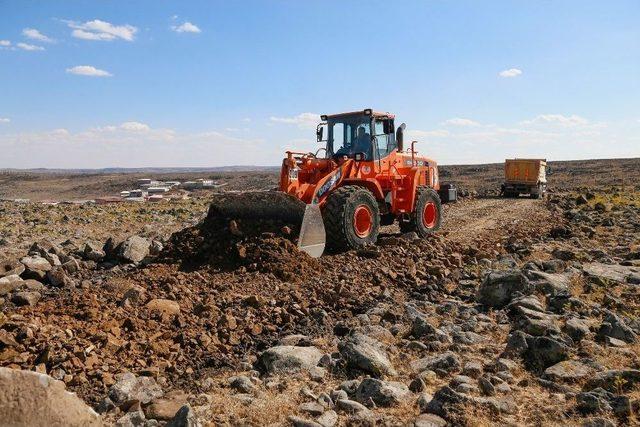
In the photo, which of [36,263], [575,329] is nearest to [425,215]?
[575,329]

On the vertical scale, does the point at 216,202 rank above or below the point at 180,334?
above

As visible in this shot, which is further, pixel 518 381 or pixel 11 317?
pixel 11 317

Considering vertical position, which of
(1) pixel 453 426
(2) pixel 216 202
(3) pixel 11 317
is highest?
(2) pixel 216 202

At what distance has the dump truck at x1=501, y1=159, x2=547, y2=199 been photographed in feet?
80.5

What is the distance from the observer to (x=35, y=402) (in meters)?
2.96

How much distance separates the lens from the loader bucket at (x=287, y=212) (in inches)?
316

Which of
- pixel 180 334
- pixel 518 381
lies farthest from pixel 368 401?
pixel 180 334

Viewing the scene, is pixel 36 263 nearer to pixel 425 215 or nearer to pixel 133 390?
pixel 133 390

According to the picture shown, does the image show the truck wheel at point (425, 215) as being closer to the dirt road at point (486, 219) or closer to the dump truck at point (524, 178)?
the dirt road at point (486, 219)

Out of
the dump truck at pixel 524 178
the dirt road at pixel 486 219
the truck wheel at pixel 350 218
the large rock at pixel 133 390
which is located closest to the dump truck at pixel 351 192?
the truck wheel at pixel 350 218

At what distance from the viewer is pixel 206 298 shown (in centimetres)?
602

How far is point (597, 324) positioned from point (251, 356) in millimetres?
3636

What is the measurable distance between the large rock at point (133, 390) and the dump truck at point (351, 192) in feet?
13.4

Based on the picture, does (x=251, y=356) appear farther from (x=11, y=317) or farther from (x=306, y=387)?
(x=11, y=317)
